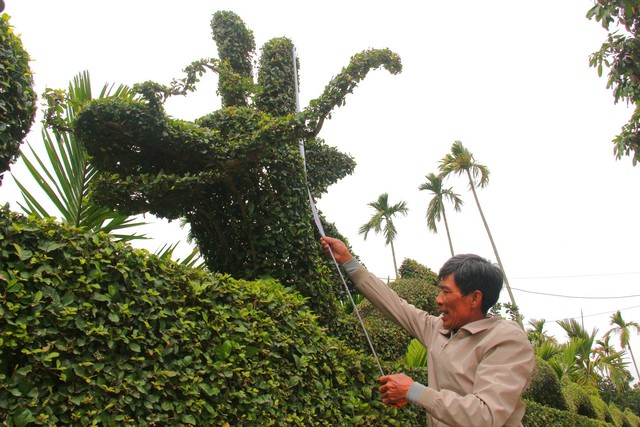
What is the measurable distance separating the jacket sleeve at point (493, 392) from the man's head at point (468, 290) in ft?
0.84

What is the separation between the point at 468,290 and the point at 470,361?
15.7 inches

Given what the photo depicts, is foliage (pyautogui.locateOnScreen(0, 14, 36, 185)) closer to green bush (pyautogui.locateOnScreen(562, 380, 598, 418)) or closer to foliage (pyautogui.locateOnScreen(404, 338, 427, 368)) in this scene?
foliage (pyautogui.locateOnScreen(404, 338, 427, 368))

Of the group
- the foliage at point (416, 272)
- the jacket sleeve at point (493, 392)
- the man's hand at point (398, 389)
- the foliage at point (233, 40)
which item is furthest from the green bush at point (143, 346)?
the foliage at point (416, 272)

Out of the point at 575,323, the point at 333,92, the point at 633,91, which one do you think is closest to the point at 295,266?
the point at 333,92

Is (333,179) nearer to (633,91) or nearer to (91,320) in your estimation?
(91,320)

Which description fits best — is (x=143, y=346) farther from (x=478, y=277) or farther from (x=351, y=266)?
(x=478, y=277)

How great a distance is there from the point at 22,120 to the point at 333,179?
4.15 metres

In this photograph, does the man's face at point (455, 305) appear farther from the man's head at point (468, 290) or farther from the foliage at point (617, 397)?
the foliage at point (617, 397)

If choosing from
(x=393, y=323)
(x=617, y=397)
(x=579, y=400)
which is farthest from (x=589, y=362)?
(x=393, y=323)

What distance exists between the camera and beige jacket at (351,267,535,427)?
2.69m

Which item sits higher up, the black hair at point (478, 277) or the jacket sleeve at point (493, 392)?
the black hair at point (478, 277)

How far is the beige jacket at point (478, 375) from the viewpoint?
2691 mm

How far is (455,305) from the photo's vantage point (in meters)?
3.15

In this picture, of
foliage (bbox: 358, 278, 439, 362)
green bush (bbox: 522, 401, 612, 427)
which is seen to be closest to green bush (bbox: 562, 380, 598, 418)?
green bush (bbox: 522, 401, 612, 427)
